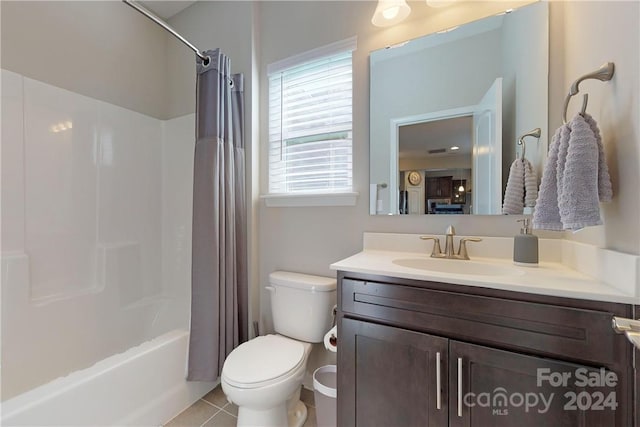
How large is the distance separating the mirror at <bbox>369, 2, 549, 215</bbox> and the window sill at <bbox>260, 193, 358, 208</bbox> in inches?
5.8

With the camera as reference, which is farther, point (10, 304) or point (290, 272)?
point (290, 272)

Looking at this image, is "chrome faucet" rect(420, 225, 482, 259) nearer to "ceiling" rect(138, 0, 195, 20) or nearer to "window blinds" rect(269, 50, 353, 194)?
"window blinds" rect(269, 50, 353, 194)

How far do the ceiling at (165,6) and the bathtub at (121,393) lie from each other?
2.45m

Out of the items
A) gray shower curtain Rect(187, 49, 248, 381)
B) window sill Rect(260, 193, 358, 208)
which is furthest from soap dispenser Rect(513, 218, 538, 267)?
gray shower curtain Rect(187, 49, 248, 381)

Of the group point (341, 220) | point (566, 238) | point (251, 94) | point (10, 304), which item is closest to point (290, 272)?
point (341, 220)

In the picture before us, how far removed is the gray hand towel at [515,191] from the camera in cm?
119

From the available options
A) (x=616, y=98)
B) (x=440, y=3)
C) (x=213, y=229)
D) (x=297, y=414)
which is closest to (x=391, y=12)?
(x=440, y=3)

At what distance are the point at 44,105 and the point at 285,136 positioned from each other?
144cm

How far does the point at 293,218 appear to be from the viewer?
1.76m

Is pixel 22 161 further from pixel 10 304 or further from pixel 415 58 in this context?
pixel 415 58

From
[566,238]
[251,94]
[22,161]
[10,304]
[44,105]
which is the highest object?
[251,94]

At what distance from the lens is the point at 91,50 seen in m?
1.85

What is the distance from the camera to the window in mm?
1620

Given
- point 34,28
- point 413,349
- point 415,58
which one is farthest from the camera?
point 34,28
